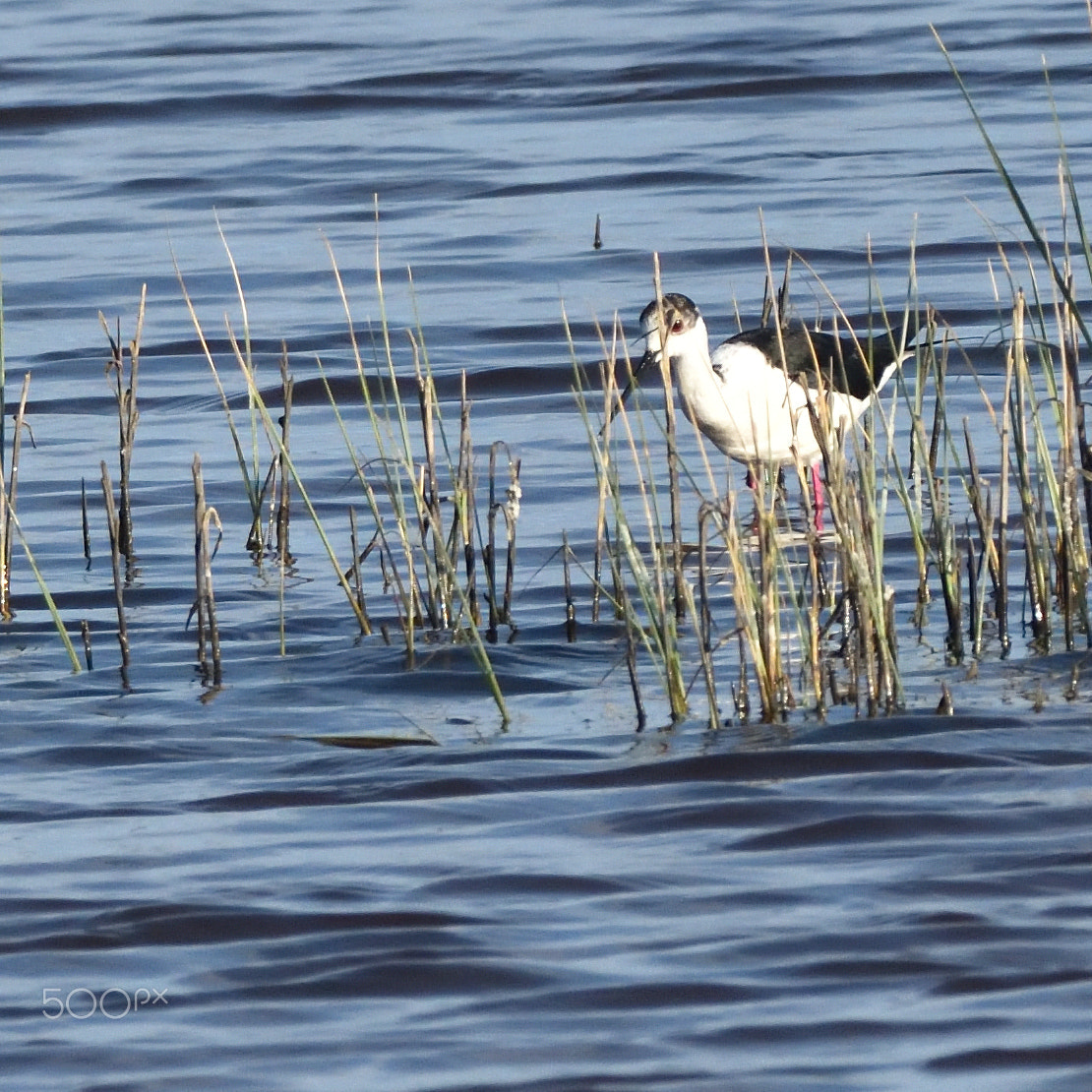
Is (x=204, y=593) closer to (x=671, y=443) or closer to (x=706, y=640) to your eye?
(x=671, y=443)

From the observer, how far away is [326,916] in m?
4.46

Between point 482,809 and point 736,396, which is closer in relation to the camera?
point 482,809

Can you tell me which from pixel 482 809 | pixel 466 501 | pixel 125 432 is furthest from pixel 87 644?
pixel 482 809

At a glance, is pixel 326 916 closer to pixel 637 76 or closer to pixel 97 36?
pixel 637 76

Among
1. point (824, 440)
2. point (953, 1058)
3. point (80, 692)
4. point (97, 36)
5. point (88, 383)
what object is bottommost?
point (953, 1058)

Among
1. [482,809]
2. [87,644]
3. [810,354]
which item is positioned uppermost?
[810,354]

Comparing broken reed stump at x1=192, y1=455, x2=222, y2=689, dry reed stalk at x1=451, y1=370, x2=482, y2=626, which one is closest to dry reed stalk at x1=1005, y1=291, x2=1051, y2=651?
dry reed stalk at x1=451, y1=370, x2=482, y2=626

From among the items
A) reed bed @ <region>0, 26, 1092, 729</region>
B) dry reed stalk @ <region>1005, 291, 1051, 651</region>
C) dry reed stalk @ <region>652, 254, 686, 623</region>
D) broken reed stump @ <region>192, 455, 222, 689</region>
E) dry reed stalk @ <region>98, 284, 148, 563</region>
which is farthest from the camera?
dry reed stalk @ <region>98, 284, 148, 563</region>

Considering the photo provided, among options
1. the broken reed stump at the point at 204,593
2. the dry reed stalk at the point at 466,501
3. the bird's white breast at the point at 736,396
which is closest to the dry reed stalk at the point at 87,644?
the broken reed stump at the point at 204,593

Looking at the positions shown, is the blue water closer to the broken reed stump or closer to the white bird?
the broken reed stump

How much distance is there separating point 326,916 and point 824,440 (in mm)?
1791

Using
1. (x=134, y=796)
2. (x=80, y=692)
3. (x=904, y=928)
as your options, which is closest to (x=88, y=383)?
(x=80, y=692)

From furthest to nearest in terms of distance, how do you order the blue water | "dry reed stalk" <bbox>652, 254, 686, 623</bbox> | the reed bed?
"dry reed stalk" <bbox>652, 254, 686, 623</bbox> < the reed bed < the blue water

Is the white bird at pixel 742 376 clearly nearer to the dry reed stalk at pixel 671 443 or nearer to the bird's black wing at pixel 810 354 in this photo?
the bird's black wing at pixel 810 354
